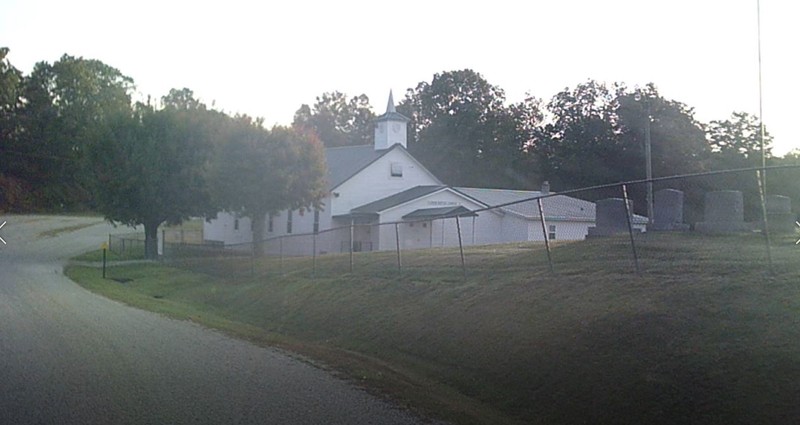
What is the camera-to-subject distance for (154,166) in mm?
49031

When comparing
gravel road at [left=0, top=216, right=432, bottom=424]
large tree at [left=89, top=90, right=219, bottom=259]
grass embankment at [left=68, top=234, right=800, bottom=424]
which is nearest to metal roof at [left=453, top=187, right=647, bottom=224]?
grass embankment at [left=68, top=234, right=800, bottom=424]

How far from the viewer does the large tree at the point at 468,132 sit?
241 ft

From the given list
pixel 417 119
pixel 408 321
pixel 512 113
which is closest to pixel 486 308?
pixel 408 321

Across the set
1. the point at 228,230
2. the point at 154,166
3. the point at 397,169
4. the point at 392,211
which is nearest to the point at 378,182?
the point at 397,169

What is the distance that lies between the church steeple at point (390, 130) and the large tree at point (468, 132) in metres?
17.4

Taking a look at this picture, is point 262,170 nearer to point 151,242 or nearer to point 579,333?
point 151,242

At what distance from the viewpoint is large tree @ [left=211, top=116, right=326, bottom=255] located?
44500mm

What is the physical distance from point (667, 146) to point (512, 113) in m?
25.1

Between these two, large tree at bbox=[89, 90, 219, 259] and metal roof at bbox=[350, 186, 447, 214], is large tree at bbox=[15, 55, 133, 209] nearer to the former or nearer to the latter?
large tree at bbox=[89, 90, 219, 259]

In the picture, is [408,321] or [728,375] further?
[408,321]

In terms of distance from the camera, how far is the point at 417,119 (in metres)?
86.6

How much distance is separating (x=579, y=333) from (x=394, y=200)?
3824cm

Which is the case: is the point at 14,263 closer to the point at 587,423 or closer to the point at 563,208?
the point at 563,208

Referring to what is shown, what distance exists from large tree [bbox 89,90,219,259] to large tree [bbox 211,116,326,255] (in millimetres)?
3165
